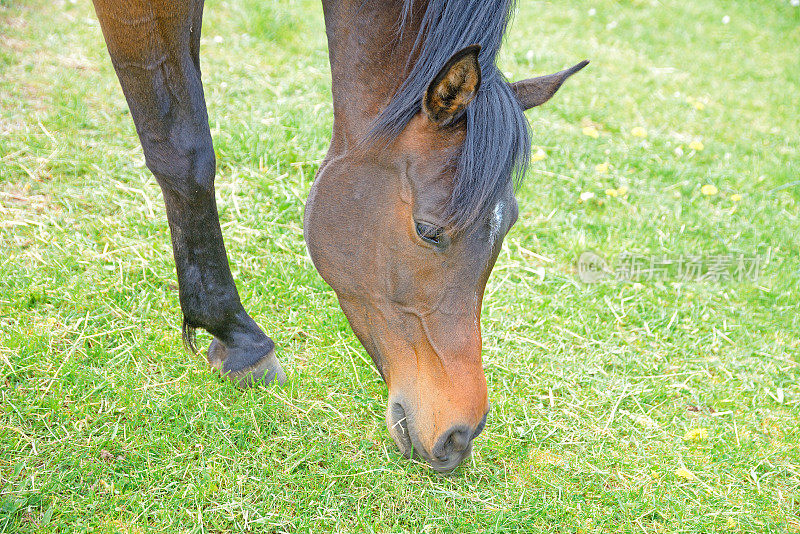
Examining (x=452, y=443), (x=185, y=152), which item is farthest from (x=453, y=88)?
(x=452, y=443)

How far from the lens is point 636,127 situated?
17.6 ft

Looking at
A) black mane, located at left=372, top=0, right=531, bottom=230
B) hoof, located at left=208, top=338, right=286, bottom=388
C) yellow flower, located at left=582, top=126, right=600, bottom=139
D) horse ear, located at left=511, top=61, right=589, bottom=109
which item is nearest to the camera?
black mane, located at left=372, top=0, right=531, bottom=230

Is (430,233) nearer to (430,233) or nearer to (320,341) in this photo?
(430,233)

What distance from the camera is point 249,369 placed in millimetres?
2416

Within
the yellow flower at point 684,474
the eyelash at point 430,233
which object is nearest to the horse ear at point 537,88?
the eyelash at point 430,233

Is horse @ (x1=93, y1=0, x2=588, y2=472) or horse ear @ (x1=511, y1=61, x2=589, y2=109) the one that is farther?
horse ear @ (x1=511, y1=61, x2=589, y2=109)

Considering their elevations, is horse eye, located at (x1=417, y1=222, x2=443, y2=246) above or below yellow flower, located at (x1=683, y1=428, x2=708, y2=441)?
above

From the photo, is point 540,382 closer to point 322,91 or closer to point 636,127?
point 322,91

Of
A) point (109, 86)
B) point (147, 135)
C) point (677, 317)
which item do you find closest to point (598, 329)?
point (677, 317)

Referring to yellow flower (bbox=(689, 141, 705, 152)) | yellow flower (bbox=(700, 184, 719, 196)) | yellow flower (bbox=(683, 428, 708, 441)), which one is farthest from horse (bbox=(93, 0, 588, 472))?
yellow flower (bbox=(689, 141, 705, 152))

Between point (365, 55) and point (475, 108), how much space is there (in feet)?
1.29

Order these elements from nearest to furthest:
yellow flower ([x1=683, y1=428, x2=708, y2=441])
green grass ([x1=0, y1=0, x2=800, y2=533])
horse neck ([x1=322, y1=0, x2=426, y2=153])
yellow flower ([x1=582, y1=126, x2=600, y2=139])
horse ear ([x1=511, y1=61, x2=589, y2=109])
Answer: horse neck ([x1=322, y1=0, x2=426, y2=153])
horse ear ([x1=511, y1=61, x2=589, y2=109])
green grass ([x1=0, y1=0, x2=800, y2=533])
yellow flower ([x1=683, y1=428, x2=708, y2=441])
yellow flower ([x1=582, y1=126, x2=600, y2=139])

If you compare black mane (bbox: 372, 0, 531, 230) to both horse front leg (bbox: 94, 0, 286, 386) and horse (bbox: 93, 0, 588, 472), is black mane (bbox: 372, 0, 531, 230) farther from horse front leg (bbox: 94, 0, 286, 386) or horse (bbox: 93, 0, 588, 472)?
horse front leg (bbox: 94, 0, 286, 386)

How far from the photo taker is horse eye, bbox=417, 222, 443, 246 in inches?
68.7
